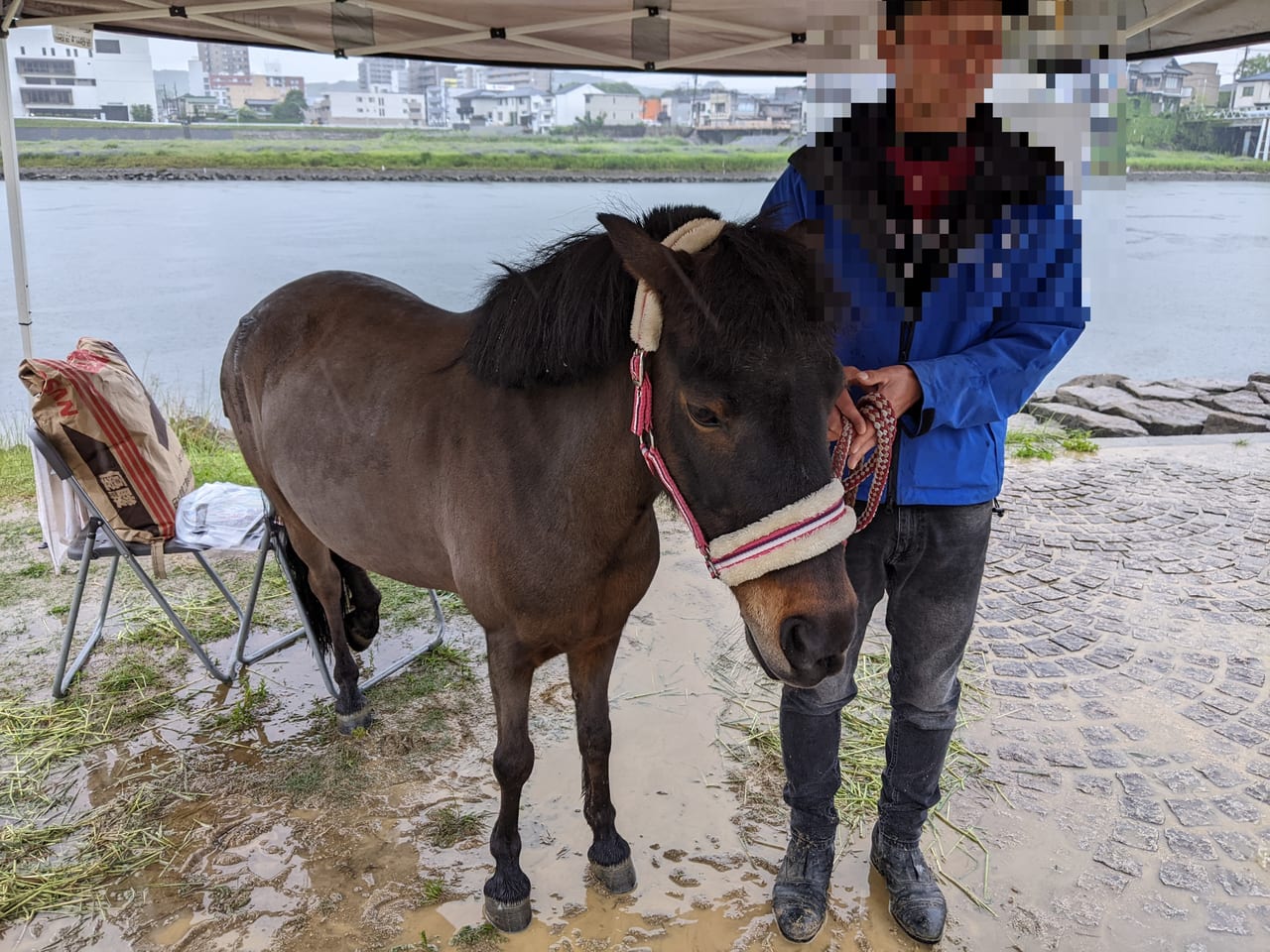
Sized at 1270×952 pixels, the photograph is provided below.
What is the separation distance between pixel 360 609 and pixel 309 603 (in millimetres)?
205

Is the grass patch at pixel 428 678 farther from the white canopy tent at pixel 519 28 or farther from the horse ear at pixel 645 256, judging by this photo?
the white canopy tent at pixel 519 28

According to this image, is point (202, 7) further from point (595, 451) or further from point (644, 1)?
point (595, 451)

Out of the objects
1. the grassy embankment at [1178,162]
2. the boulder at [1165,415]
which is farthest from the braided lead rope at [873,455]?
the boulder at [1165,415]

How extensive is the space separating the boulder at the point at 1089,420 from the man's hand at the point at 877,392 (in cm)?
602

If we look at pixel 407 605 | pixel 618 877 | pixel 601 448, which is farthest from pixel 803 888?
pixel 407 605

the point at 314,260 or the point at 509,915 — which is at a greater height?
the point at 314,260

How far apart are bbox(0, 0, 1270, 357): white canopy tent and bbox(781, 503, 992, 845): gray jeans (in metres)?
2.86

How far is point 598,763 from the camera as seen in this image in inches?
94.7

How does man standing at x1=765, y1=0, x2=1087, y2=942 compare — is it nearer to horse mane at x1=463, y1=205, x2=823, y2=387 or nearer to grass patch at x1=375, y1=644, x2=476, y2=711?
horse mane at x1=463, y1=205, x2=823, y2=387

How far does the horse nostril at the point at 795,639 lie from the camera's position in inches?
59.9

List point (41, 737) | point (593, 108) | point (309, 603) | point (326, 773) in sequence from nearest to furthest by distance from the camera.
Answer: point (326, 773) → point (41, 737) → point (309, 603) → point (593, 108)

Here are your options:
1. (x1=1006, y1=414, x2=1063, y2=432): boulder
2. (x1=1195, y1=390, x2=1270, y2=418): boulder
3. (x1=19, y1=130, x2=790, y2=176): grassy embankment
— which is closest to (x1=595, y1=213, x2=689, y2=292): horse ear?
(x1=1006, y1=414, x2=1063, y2=432): boulder

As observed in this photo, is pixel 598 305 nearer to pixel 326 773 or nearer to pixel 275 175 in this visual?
pixel 326 773

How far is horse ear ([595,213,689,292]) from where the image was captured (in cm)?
152
